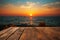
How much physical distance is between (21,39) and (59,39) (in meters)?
0.44

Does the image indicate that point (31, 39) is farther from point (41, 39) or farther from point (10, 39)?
point (10, 39)

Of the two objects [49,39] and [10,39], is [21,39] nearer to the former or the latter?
Answer: [10,39]

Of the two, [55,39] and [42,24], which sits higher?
[55,39]

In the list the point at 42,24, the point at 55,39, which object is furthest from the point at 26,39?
the point at 42,24

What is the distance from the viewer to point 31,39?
1233 mm

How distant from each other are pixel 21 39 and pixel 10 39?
12 cm

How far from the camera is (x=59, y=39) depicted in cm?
126

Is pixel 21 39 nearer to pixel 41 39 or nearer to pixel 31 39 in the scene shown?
pixel 31 39

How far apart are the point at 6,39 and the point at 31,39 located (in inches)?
11.2

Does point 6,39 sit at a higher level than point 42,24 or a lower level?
higher

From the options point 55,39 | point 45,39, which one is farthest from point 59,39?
point 45,39

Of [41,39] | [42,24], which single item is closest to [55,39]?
[41,39]

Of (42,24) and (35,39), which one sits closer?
(35,39)

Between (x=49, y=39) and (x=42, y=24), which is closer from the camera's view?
(x=49, y=39)
